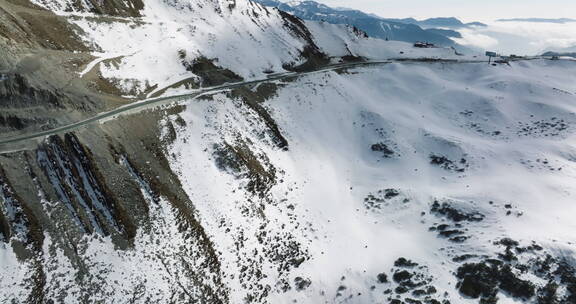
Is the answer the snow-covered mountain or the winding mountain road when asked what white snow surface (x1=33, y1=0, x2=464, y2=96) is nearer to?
the snow-covered mountain

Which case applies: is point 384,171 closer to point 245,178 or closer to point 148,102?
point 245,178

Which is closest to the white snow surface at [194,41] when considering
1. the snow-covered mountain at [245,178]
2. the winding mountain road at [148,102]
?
the snow-covered mountain at [245,178]

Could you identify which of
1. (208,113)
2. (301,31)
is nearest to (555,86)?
(301,31)

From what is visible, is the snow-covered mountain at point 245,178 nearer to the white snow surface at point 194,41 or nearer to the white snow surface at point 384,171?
the white snow surface at point 384,171

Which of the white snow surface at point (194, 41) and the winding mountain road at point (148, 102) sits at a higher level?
the white snow surface at point (194, 41)

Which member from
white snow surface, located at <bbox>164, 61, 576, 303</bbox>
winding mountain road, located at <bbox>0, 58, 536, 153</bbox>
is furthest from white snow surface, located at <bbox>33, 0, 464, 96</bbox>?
white snow surface, located at <bbox>164, 61, 576, 303</bbox>

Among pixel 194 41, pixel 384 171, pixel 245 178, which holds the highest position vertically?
pixel 194 41

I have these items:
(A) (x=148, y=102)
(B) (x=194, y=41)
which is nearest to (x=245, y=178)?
(A) (x=148, y=102)

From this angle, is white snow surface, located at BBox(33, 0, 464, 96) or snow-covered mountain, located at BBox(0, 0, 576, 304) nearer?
snow-covered mountain, located at BBox(0, 0, 576, 304)

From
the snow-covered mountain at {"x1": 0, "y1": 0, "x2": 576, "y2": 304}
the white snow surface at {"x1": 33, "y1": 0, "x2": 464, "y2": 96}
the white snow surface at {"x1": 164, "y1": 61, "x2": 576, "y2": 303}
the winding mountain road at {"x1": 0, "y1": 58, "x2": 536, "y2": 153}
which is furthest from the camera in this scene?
the white snow surface at {"x1": 33, "y1": 0, "x2": 464, "y2": 96}
